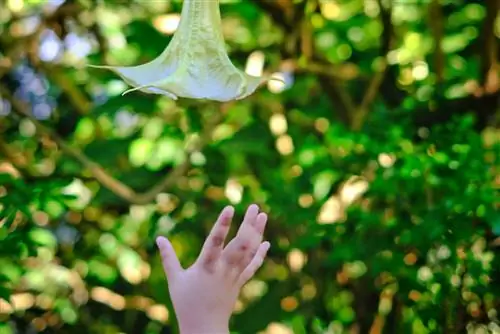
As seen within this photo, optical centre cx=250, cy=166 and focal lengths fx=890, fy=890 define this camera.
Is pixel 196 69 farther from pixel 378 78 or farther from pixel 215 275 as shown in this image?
pixel 378 78

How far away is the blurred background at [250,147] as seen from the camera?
8.75 feet

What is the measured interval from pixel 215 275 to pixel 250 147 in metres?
1.45

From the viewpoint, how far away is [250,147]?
2.85 meters

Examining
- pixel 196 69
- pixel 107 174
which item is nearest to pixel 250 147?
pixel 107 174

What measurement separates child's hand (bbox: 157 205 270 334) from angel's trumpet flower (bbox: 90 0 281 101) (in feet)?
0.64

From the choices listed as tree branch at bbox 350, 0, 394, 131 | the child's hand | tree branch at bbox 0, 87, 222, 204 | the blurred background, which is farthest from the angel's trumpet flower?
tree branch at bbox 350, 0, 394, 131

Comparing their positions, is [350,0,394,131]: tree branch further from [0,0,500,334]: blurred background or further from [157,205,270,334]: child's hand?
[157,205,270,334]: child's hand

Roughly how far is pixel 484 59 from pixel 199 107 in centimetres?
97

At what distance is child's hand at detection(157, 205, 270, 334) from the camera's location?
4.56 ft

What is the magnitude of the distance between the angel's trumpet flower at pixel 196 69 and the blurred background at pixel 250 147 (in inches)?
38.7

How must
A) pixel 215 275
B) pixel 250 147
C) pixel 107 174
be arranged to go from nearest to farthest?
1. pixel 215 275
2. pixel 250 147
3. pixel 107 174

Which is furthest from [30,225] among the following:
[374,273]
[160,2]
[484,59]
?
[484,59]

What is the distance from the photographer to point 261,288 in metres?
3.33

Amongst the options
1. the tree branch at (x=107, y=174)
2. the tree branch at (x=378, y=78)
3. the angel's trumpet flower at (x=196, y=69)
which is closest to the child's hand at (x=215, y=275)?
the angel's trumpet flower at (x=196, y=69)
